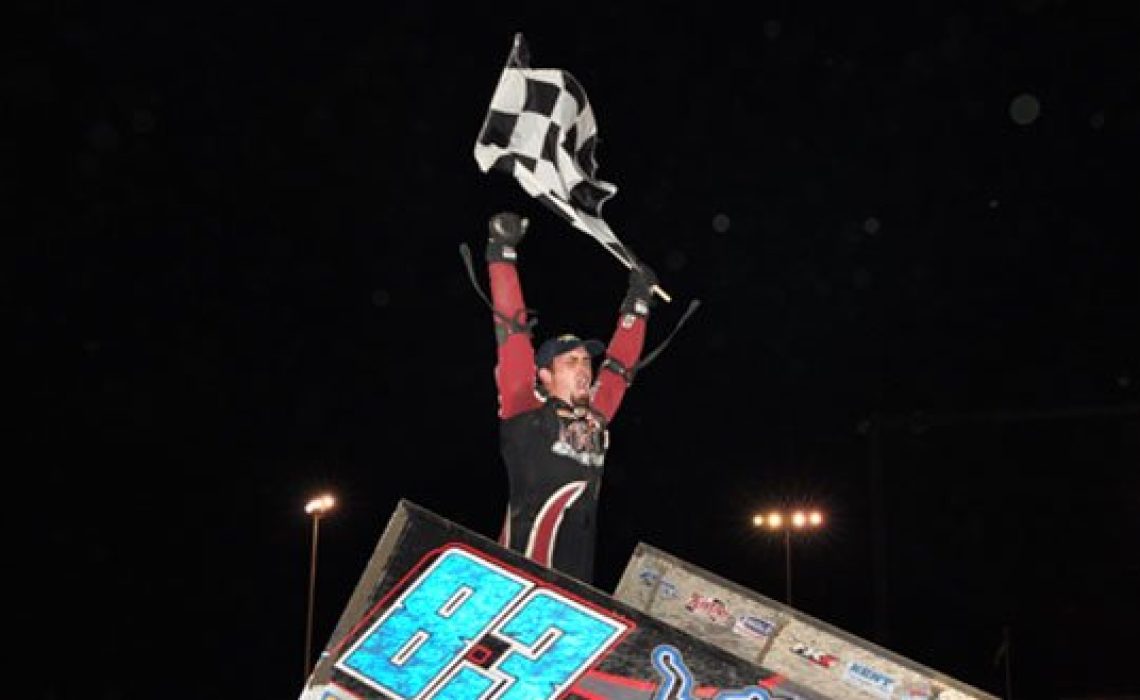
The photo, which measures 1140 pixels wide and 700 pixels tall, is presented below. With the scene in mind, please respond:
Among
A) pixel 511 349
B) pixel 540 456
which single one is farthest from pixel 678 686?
pixel 511 349

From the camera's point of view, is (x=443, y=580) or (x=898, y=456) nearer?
(x=443, y=580)

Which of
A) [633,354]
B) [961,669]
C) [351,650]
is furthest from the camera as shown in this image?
[961,669]

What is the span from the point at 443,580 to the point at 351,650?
38 cm

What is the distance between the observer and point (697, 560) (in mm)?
51719

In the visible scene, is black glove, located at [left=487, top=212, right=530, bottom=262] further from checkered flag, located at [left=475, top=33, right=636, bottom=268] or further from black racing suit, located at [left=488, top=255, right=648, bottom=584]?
checkered flag, located at [left=475, top=33, right=636, bottom=268]

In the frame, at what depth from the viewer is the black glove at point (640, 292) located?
7.75m

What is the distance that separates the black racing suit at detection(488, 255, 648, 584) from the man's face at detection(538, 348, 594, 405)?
80mm

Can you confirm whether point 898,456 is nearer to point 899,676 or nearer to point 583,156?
point 583,156

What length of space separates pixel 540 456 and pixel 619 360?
0.99 metres

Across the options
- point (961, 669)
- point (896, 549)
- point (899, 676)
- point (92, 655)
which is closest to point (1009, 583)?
point (896, 549)

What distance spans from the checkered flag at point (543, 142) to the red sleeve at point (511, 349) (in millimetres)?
554

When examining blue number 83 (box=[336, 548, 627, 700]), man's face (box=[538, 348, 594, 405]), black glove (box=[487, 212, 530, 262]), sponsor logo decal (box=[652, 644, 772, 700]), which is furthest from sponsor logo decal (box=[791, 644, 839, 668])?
black glove (box=[487, 212, 530, 262])

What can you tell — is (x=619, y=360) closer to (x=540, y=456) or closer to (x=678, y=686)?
(x=540, y=456)

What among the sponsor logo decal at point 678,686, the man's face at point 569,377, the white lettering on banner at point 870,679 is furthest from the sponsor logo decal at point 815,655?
the man's face at point 569,377
